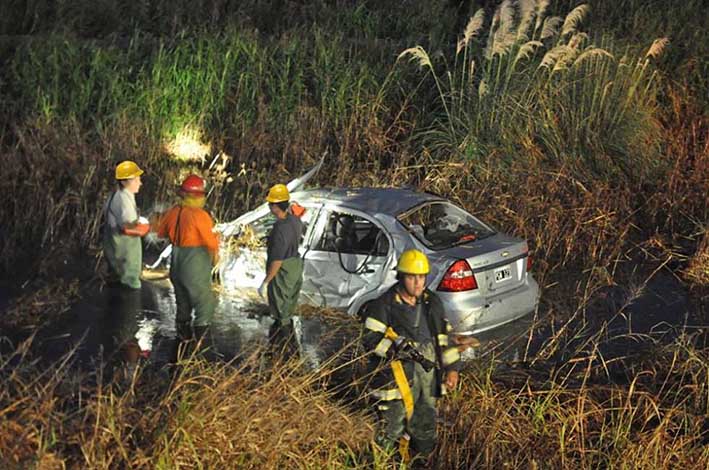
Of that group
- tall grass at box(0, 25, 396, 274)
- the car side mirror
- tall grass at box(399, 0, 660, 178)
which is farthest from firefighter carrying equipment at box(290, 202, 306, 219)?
tall grass at box(399, 0, 660, 178)

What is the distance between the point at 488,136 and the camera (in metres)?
A: 15.2

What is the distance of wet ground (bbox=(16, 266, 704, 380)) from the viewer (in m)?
10.5

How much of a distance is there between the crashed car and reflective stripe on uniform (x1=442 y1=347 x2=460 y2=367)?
207 centimetres

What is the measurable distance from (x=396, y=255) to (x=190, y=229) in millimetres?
1861

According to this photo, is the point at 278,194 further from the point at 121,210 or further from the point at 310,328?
the point at 121,210

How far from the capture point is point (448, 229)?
11.1 metres

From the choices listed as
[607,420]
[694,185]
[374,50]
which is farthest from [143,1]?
[607,420]

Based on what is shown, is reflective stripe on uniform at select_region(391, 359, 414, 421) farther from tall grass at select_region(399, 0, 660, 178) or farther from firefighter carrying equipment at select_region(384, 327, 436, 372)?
tall grass at select_region(399, 0, 660, 178)

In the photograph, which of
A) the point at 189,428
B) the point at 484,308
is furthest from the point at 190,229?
the point at 189,428

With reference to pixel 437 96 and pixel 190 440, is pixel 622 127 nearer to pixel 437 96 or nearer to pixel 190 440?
pixel 437 96

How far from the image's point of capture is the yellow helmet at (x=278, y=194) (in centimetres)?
1073

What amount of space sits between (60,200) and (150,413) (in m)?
8.38

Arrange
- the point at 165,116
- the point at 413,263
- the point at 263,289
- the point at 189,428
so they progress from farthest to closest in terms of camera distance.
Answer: the point at 165,116 → the point at 263,289 → the point at 413,263 → the point at 189,428

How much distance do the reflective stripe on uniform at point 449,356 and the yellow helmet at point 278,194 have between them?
10.6 feet
